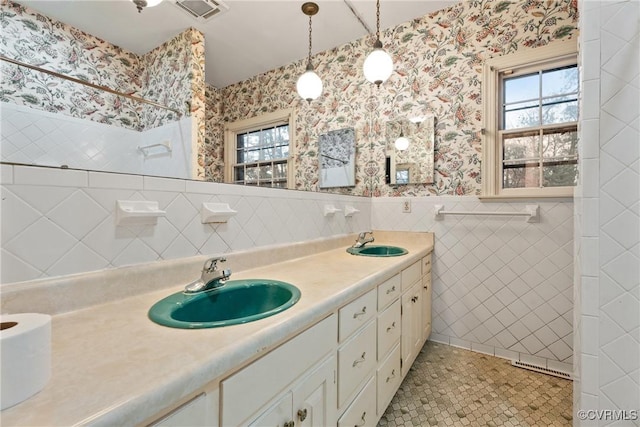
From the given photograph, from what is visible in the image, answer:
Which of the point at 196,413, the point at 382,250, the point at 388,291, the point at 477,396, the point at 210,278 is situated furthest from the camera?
the point at 382,250

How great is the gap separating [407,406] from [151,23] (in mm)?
2785

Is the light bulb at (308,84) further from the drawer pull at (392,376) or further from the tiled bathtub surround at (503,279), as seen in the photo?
the drawer pull at (392,376)

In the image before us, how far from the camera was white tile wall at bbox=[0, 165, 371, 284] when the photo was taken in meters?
0.69

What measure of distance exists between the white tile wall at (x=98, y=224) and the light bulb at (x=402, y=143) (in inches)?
62.1

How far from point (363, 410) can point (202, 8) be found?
2703mm

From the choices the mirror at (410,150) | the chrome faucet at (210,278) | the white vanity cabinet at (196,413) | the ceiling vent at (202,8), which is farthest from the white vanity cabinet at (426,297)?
the ceiling vent at (202,8)

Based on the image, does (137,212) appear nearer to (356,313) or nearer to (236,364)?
(236,364)

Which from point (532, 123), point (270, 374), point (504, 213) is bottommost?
point (270, 374)

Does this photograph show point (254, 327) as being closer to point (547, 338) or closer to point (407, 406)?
point (407, 406)

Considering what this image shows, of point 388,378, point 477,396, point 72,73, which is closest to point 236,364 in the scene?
point 388,378

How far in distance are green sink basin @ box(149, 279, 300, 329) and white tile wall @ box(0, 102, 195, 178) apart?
507 mm

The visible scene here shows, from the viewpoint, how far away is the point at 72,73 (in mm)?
1113

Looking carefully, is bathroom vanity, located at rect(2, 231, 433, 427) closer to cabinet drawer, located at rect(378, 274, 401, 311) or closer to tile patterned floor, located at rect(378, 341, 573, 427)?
cabinet drawer, located at rect(378, 274, 401, 311)

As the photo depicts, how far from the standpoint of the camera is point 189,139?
154 cm
